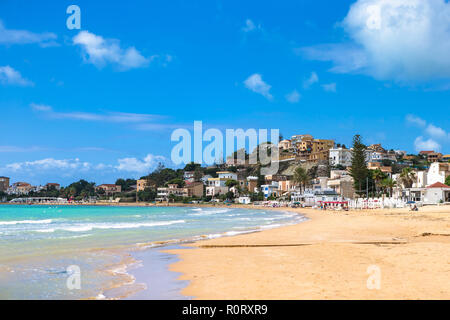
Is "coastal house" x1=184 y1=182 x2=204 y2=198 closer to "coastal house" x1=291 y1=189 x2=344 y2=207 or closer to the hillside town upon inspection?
the hillside town

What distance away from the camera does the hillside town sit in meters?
62.4

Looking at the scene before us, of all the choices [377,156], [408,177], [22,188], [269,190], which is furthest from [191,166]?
[408,177]

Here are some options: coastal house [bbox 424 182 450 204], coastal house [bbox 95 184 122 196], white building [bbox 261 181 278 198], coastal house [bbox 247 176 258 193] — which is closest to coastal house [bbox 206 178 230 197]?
coastal house [bbox 247 176 258 193]

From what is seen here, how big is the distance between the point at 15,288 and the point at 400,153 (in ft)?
498

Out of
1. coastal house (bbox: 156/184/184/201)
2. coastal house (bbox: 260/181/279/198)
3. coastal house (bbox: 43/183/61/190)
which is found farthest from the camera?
coastal house (bbox: 43/183/61/190)

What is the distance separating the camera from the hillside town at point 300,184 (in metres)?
62.4

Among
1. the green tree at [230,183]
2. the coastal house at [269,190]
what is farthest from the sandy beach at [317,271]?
the green tree at [230,183]

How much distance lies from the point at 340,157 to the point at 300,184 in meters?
29.8

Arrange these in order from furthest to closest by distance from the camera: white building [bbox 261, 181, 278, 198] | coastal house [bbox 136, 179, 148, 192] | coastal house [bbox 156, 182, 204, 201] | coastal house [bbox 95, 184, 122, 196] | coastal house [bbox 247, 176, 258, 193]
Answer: coastal house [bbox 95, 184, 122, 196], coastal house [bbox 136, 179, 148, 192], coastal house [bbox 156, 182, 204, 201], coastal house [bbox 247, 176, 258, 193], white building [bbox 261, 181, 278, 198]

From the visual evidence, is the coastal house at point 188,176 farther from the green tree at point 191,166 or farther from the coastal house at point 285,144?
the coastal house at point 285,144

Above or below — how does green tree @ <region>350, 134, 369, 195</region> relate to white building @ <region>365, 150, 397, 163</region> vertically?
below

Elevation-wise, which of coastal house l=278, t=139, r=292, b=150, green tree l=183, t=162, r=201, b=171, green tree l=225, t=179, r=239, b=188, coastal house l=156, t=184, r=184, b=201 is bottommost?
coastal house l=156, t=184, r=184, b=201
